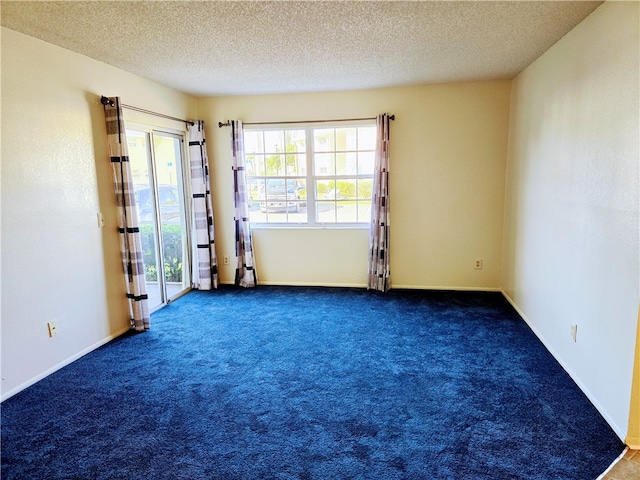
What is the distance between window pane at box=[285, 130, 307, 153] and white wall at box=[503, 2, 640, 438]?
246 centimetres

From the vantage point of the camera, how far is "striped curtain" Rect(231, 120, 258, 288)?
475 cm

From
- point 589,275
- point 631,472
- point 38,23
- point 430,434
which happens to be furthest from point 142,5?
point 631,472

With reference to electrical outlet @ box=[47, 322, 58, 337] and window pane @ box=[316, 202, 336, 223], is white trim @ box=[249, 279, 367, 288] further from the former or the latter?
electrical outlet @ box=[47, 322, 58, 337]

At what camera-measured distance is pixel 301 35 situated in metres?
2.77

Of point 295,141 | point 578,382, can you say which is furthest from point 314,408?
point 295,141

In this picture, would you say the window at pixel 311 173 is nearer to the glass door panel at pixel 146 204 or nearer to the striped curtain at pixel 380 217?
the striped curtain at pixel 380 217

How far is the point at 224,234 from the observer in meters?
5.09

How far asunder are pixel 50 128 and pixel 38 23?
707mm

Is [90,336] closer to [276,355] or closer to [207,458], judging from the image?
[276,355]

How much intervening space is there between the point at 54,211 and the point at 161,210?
138 cm

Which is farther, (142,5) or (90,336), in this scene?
(90,336)

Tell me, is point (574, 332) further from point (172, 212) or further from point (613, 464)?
point (172, 212)

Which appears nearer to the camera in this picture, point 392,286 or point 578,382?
point 578,382

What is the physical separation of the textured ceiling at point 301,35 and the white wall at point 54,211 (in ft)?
0.70
